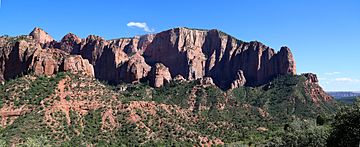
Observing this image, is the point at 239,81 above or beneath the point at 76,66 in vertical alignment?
above

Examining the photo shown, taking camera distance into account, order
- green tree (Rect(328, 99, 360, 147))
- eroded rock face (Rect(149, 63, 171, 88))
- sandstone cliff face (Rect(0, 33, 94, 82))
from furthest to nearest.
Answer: eroded rock face (Rect(149, 63, 171, 88)) < sandstone cliff face (Rect(0, 33, 94, 82)) < green tree (Rect(328, 99, 360, 147))

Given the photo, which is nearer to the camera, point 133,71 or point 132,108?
point 132,108

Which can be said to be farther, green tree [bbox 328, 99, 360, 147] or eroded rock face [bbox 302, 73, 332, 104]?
eroded rock face [bbox 302, 73, 332, 104]

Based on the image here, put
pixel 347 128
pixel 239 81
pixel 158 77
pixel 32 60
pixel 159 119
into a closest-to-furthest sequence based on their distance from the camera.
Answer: pixel 347 128 → pixel 159 119 → pixel 32 60 → pixel 158 77 → pixel 239 81

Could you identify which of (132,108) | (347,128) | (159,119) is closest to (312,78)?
(159,119)

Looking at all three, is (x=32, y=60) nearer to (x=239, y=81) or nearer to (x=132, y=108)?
(x=132, y=108)

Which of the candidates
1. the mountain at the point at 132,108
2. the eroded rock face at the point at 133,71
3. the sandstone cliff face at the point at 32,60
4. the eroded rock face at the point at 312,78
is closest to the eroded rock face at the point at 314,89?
the eroded rock face at the point at 312,78

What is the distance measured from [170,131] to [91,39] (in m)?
112

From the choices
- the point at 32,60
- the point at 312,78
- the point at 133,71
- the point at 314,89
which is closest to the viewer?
the point at 32,60

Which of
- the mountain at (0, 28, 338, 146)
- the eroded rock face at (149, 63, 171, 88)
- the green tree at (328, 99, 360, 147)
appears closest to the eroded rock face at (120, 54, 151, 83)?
the mountain at (0, 28, 338, 146)

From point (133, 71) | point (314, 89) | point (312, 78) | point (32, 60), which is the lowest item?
point (314, 89)

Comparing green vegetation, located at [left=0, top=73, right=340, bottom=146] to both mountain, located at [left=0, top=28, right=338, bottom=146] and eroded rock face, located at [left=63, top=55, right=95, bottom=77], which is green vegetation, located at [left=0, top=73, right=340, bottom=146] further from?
eroded rock face, located at [left=63, top=55, right=95, bottom=77]

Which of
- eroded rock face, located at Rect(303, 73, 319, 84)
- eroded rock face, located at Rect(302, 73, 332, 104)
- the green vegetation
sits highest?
eroded rock face, located at Rect(303, 73, 319, 84)

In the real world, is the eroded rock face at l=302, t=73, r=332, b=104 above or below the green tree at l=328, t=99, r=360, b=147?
above
